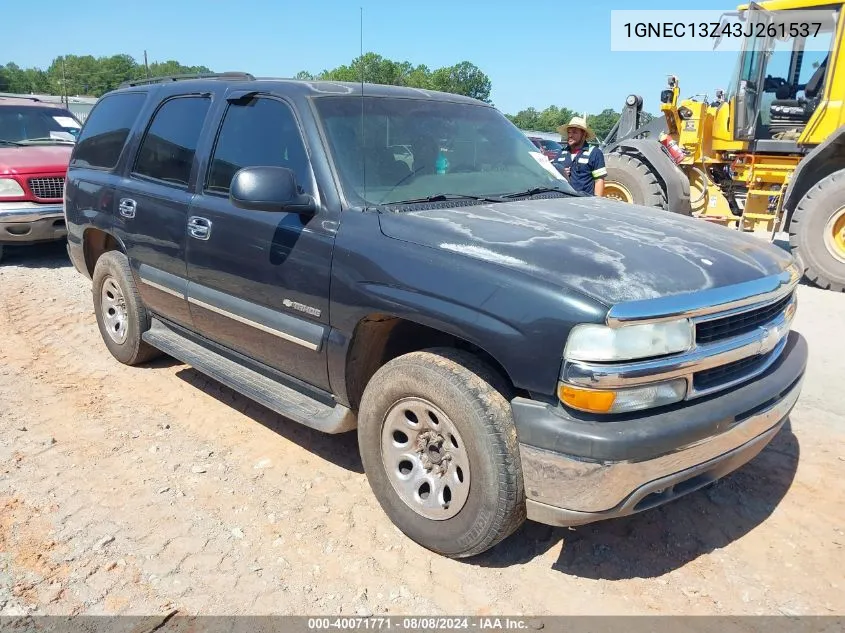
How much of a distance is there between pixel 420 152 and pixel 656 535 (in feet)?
7.22

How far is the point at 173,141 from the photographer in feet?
13.8

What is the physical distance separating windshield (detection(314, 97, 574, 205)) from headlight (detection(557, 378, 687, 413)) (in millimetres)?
1371

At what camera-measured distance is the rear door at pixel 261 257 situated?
10.3 feet

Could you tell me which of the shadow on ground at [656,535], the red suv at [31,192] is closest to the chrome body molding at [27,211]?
the red suv at [31,192]

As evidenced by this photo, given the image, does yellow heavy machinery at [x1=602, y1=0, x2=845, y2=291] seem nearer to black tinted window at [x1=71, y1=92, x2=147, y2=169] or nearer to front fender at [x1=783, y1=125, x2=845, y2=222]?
front fender at [x1=783, y1=125, x2=845, y2=222]

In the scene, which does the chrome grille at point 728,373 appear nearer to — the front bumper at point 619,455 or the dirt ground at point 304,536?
the front bumper at point 619,455

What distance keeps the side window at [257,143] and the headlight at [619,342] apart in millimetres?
1598

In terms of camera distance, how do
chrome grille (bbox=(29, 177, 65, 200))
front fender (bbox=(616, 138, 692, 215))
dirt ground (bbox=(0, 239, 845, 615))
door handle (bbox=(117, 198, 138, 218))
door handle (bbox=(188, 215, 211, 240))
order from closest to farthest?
dirt ground (bbox=(0, 239, 845, 615)), door handle (bbox=(188, 215, 211, 240)), door handle (bbox=(117, 198, 138, 218)), chrome grille (bbox=(29, 177, 65, 200)), front fender (bbox=(616, 138, 692, 215))

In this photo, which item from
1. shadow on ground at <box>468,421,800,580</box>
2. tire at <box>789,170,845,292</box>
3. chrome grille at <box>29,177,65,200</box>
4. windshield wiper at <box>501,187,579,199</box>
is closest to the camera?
shadow on ground at <box>468,421,800,580</box>

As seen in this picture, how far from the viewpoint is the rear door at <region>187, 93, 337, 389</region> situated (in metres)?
3.14

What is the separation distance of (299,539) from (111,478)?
3.83ft

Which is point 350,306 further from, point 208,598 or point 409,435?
point 208,598

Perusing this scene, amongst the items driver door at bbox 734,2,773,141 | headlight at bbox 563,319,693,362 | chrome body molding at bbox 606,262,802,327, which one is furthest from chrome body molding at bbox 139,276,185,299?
driver door at bbox 734,2,773,141

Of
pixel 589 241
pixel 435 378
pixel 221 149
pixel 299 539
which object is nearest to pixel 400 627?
pixel 299 539
